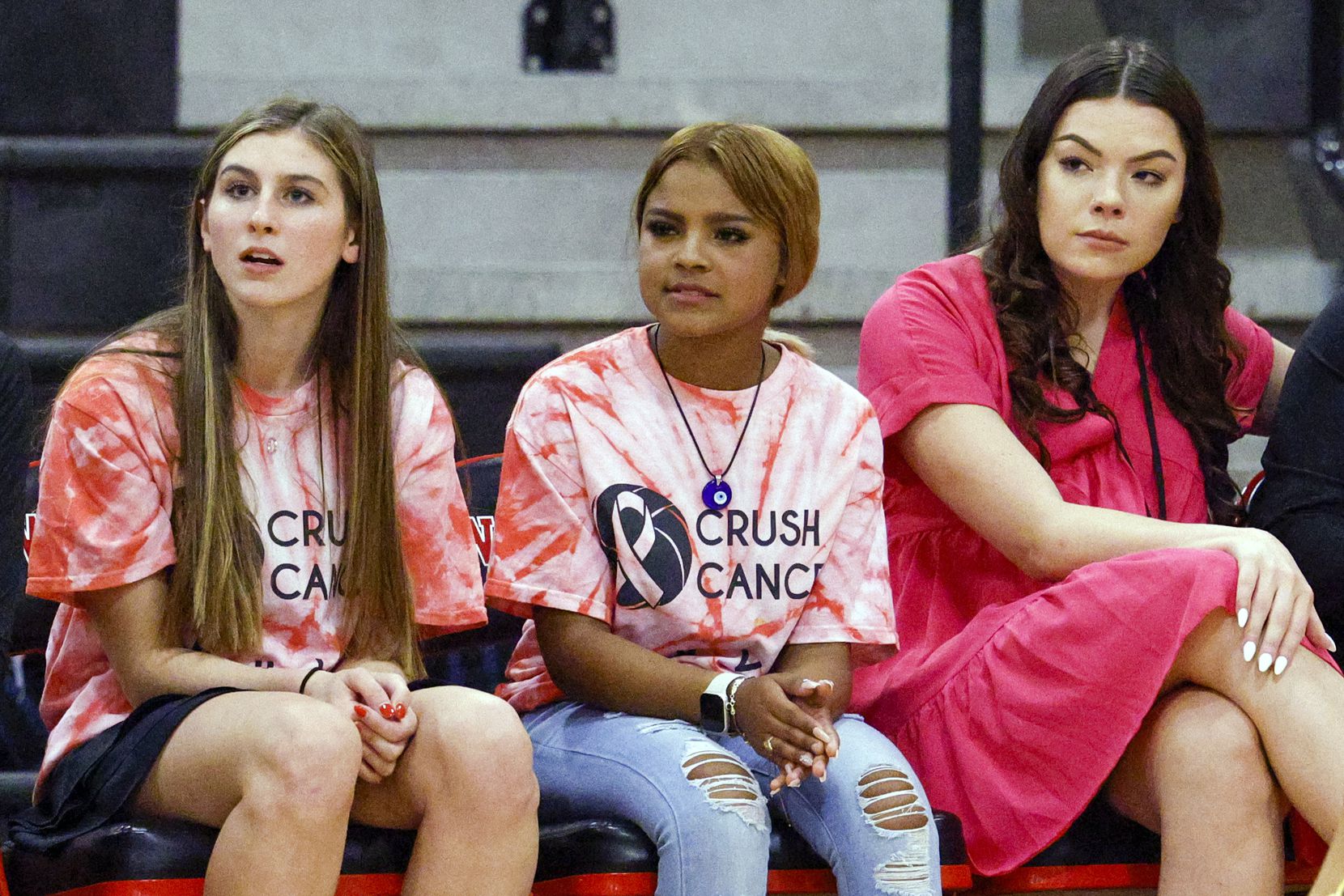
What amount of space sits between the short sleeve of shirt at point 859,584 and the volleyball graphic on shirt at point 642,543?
0.14 meters

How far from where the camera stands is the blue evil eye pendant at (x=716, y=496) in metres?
1.68

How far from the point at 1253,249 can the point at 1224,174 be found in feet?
0.44

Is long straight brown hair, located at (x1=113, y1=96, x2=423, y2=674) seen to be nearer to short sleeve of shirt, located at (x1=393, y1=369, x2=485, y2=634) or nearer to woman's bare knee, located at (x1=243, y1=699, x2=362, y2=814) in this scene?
short sleeve of shirt, located at (x1=393, y1=369, x2=485, y2=634)

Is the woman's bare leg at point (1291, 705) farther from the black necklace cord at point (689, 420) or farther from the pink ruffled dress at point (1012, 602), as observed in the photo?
the black necklace cord at point (689, 420)

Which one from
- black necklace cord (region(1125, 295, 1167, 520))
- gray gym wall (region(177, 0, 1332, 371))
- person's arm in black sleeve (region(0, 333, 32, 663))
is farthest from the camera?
gray gym wall (region(177, 0, 1332, 371))

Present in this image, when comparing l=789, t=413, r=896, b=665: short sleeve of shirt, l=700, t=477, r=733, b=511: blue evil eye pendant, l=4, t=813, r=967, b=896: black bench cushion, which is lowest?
l=4, t=813, r=967, b=896: black bench cushion

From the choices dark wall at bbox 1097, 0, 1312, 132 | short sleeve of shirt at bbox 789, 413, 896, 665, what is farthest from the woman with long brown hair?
dark wall at bbox 1097, 0, 1312, 132

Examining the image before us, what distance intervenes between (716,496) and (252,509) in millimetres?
422

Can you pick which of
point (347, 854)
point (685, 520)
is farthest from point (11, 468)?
point (685, 520)

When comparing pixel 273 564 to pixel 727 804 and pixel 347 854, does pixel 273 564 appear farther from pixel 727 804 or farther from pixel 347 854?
pixel 727 804

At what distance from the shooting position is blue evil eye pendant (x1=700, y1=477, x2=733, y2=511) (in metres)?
1.68

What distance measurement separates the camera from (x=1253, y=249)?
2.93 m

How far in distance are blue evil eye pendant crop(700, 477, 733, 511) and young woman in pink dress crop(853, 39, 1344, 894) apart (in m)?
0.23

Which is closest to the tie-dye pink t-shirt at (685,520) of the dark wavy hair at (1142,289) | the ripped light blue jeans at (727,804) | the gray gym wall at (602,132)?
the ripped light blue jeans at (727,804)
